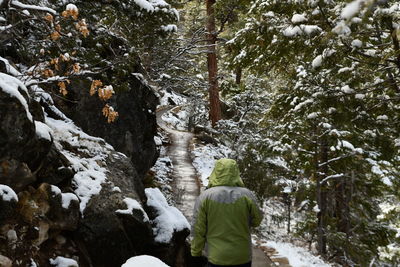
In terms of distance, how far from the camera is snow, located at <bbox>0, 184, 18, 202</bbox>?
145 inches

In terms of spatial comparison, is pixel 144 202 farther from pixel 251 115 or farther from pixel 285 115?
pixel 251 115

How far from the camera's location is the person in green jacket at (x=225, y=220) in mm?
3490

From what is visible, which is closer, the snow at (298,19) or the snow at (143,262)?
the snow at (143,262)

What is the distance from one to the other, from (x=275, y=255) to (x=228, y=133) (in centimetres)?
818

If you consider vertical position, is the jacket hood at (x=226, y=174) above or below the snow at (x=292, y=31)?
below

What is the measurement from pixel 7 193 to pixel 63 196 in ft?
3.19

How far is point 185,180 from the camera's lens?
12.9 m

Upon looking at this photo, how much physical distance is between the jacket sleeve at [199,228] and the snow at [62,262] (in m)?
1.84

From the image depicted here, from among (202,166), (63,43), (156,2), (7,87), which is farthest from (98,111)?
(202,166)

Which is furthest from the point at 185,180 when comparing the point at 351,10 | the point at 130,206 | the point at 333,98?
the point at 351,10

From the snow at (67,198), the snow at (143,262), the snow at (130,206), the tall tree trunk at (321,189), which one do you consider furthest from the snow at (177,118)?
the snow at (143,262)

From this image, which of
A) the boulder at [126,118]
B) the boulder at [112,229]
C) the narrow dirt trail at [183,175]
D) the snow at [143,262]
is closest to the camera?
the snow at [143,262]

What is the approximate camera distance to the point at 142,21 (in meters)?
7.45

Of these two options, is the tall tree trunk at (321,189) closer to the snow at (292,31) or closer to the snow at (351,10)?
the snow at (292,31)
